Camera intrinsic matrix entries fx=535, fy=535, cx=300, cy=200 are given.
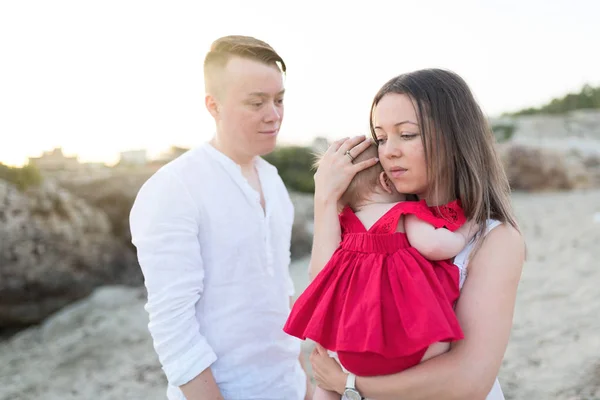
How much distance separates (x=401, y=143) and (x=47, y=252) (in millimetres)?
5256

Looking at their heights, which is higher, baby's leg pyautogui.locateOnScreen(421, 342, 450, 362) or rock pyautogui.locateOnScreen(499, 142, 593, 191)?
baby's leg pyautogui.locateOnScreen(421, 342, 450, 362)

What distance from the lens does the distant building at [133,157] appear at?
9320mm

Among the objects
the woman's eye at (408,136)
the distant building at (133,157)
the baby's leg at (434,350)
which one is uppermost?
the woman's eye at (408,136)

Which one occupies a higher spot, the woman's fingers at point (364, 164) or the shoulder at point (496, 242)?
the woman's fingers at point (364, 164)

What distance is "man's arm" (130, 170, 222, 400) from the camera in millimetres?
2311

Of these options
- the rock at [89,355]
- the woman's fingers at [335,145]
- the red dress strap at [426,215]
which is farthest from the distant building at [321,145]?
the rock at [89,355]

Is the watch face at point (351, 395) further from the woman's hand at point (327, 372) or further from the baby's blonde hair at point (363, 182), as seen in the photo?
the baby's blonde hair at point (363, 182)

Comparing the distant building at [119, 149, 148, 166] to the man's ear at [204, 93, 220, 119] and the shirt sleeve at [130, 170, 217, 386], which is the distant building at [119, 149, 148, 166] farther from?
the shirt sleeve at [130, 170, 217, 386]

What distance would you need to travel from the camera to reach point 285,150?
15312 mm

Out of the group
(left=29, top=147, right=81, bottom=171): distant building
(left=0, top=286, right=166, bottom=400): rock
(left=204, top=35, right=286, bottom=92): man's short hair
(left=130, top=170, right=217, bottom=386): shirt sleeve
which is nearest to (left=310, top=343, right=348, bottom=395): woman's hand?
(left=130, top=170, right=217, bottom=386): shirt sleeve

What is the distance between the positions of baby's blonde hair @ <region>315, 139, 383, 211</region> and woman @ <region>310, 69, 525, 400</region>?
0.04 m

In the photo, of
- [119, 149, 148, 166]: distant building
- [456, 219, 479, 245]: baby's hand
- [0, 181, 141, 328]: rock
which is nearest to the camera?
[456, 219, 479, 245]: baby's hand

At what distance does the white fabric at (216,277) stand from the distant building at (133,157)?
691cm

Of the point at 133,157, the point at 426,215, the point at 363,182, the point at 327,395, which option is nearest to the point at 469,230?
the point at 426,215
